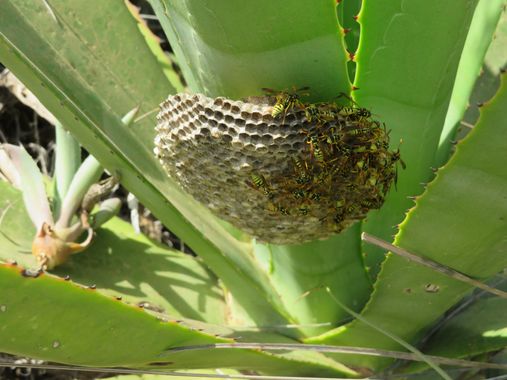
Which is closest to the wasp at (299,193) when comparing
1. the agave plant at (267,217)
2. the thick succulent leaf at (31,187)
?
the agave plant at (267,217)

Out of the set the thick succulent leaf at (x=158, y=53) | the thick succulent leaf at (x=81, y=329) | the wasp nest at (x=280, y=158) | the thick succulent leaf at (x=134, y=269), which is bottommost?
the thick succulent leaf at (x=81, y=329)

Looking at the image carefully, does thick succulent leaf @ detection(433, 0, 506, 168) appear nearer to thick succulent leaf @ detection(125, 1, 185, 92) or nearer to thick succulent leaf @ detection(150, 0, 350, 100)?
thick succulent leaf @ detection(150, 0, 350, 100)

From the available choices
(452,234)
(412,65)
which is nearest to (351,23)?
(412,65)

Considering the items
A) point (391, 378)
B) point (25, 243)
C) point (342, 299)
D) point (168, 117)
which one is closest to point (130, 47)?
point (25, 243)

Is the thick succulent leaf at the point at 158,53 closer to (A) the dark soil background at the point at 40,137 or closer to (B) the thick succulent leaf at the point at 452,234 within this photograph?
(A) the dark soil background at the point at 40,137

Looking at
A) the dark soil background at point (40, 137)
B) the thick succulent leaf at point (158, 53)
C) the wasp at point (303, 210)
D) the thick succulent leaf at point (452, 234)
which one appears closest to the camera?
the thick succulent leaf at point (452, 234)

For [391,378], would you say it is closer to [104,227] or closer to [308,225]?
[308,225]
